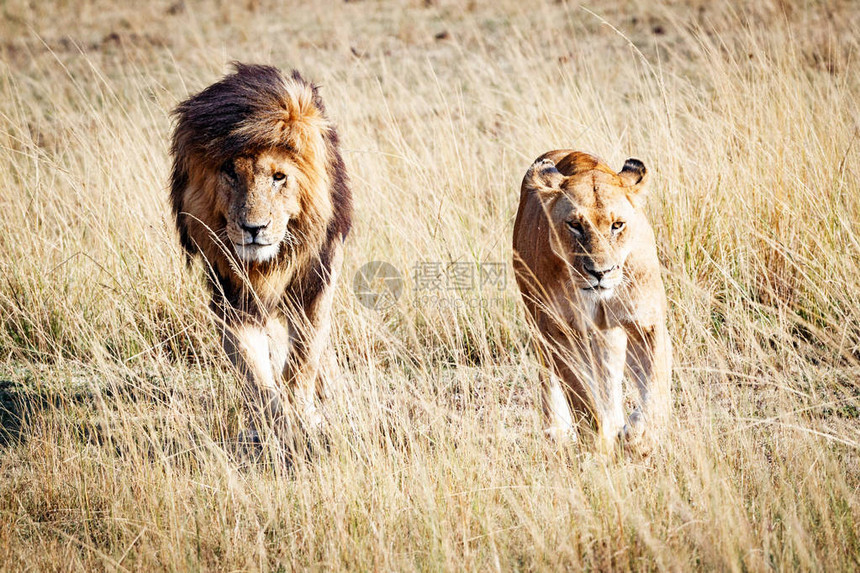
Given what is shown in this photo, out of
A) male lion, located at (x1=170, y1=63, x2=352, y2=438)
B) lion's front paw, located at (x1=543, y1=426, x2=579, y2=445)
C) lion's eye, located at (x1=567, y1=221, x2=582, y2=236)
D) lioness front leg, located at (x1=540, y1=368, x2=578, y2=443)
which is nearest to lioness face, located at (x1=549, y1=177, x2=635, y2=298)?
lion's eye, located at (x1=567, y1=221, x2=582, y2=236)

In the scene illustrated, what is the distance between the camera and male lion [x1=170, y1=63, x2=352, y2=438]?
11.6ft

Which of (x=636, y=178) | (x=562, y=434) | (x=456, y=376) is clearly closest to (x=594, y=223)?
(x=636, y=178)

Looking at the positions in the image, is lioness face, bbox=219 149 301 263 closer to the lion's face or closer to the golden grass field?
the golden grass field

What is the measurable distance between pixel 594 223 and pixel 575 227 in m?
0.09

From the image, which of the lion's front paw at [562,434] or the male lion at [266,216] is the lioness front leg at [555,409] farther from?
the male lion at [266,216]

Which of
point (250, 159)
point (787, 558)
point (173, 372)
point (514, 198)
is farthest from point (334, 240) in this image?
point (787, 558)

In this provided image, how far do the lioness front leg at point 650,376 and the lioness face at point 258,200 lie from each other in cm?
158

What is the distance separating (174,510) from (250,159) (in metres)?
1.50

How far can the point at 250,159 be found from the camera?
11.6 feet

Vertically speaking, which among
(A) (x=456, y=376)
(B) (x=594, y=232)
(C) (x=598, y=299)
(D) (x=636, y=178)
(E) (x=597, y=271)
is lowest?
(A) (x=456, y=376)

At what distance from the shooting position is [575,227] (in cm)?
309

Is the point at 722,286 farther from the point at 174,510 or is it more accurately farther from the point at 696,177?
the point at 174,510

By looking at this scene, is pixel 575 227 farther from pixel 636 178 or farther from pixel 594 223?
pixel 636 178

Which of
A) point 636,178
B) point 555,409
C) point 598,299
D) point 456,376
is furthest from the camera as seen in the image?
point 456,376
